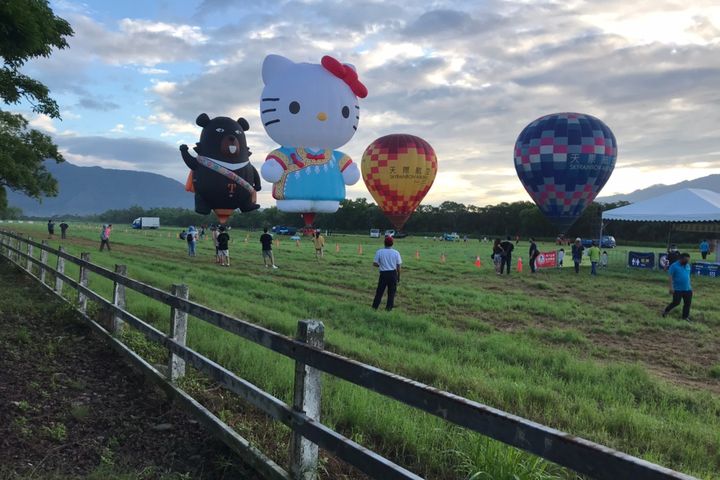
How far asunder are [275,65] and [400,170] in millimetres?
10241

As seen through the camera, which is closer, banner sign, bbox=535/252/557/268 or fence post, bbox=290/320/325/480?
fence post, bbox=290/320/325/480

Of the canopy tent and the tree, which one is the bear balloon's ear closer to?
the tree

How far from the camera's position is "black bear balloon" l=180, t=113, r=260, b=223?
28.2 meters

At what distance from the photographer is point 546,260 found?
2719 centimetres

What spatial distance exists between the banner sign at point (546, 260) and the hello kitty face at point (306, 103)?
11.2 meters

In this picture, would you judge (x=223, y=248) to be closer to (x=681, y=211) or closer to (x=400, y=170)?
(x=400, y=170)

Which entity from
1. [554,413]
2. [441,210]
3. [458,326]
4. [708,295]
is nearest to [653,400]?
[554,413]

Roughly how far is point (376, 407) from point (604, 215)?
27.7m

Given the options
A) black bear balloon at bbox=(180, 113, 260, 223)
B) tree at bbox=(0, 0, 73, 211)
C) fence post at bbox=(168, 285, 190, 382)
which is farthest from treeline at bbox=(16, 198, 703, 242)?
fence post at bbox=(168, 285, 190, 382)

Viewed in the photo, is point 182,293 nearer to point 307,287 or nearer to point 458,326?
point 458,326

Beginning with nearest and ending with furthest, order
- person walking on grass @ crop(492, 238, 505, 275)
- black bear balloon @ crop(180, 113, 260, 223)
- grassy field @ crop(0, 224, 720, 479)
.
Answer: grassy field @ crop(0, 224, 720, 479) → person walking on grass @ crop(492, 238, 505, 275) → black bear balloon @ crop(180, 113, 260, 223)

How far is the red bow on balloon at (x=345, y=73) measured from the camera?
25969 mm

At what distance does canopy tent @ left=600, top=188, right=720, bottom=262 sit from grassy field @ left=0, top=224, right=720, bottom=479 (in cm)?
1002

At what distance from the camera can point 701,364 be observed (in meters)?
8.81
